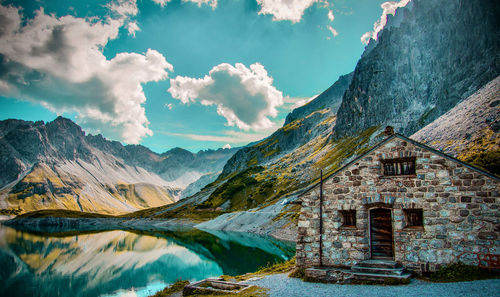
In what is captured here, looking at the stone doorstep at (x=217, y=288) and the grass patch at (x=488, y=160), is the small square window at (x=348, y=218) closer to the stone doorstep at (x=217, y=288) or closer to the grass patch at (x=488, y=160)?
the stone doorstep at (x=217, y=288)

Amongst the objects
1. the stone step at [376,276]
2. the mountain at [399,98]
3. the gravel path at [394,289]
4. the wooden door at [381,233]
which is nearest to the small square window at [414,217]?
the wooden door at [381,233]

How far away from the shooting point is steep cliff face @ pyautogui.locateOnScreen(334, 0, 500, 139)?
9753cm

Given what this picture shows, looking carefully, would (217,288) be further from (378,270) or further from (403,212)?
(403,212)

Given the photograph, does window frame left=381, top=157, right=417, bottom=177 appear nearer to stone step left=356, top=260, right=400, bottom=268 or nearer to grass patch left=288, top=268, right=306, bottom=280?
stone step left=356, top=260, right=400, bottom=268

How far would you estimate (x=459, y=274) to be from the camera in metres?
15.6

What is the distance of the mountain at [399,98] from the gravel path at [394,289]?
157 ft

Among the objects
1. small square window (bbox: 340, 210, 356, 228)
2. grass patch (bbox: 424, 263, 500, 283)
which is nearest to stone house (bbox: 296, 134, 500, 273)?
small square window (bbox: 340, 210, 356, 228)

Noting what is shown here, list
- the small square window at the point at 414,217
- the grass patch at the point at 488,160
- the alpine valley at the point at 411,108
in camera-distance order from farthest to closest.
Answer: the alpine valley at the point at 411,108
the grass patch at the point at 488,160
the small square window at the point at 414,217

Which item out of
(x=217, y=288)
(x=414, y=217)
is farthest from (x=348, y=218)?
(x=217, y=288)

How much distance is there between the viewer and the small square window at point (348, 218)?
19297 mm

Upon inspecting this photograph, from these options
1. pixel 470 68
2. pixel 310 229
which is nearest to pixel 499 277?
pixel 310 229

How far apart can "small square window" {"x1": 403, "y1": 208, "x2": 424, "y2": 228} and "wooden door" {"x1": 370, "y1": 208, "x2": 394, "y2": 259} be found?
3.25 ft

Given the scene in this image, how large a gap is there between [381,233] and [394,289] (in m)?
4.18

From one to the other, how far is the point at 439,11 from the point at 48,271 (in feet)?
523
